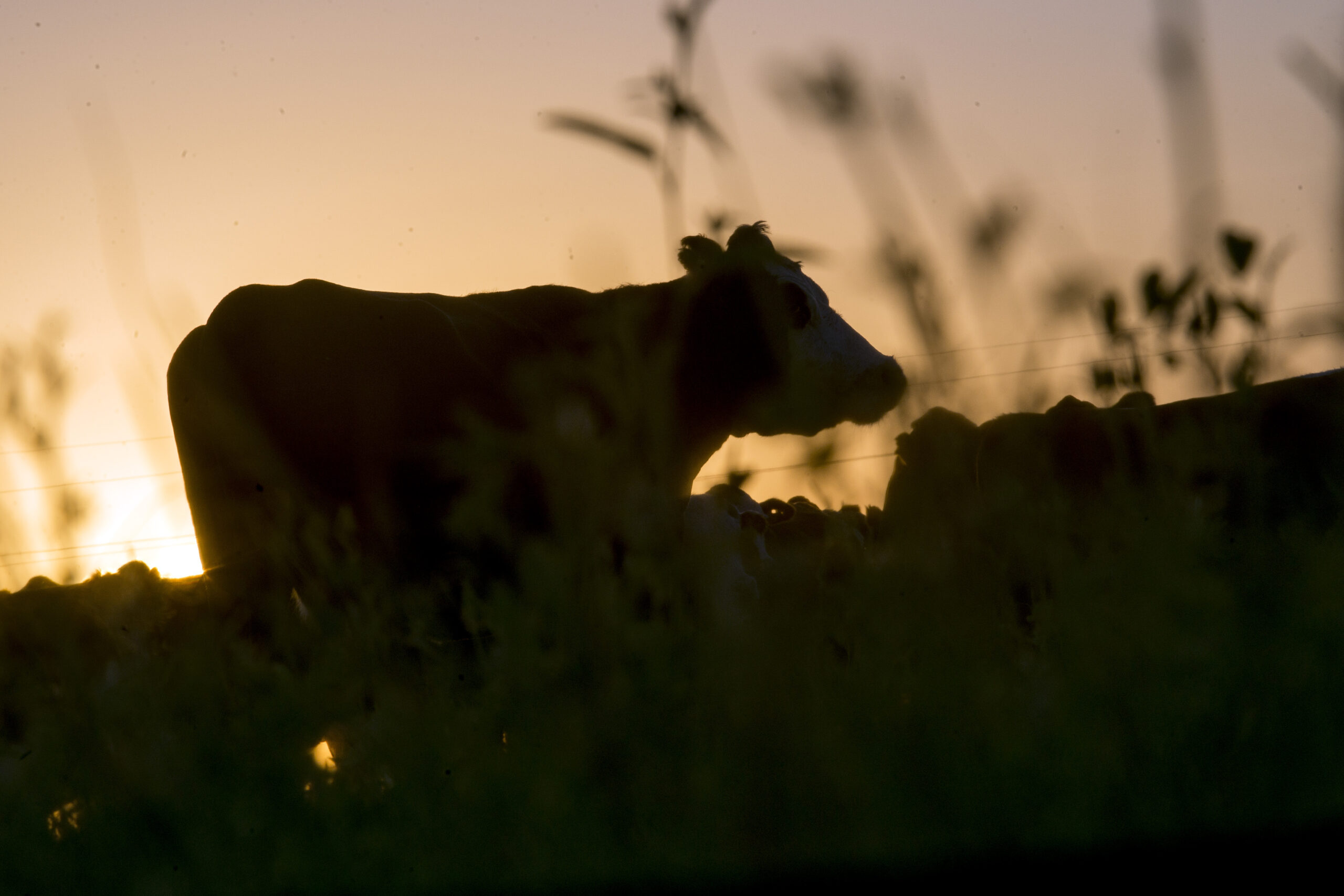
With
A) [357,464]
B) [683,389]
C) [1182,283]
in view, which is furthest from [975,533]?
[683,389]

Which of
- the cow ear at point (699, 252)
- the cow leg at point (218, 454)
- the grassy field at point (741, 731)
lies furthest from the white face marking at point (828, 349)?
the grassy field at point (741, 731)

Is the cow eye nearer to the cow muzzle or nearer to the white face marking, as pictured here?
the white face marking

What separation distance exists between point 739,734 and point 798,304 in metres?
2.82

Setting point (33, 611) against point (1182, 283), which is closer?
Answer: point (1182, 283)

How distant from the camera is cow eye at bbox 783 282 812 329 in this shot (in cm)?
361

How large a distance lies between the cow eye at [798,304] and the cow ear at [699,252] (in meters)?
0.45

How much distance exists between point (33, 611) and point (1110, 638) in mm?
1337

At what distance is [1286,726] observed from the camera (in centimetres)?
91

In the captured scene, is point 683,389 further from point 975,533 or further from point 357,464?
point 975,533

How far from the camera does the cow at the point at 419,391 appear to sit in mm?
1883

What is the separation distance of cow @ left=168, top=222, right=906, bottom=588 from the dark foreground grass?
0.92 feet

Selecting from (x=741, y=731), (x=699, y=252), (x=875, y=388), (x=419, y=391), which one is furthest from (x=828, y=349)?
(x=741, y=731)

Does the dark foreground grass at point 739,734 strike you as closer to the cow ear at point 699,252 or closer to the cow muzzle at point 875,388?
the cow ear at point 699,252

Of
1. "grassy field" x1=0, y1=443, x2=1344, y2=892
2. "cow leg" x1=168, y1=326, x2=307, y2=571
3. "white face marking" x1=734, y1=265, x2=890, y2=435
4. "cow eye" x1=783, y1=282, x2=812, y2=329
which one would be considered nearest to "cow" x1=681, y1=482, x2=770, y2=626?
"grassy field" x1=0, y1=443, x2=1344, y2=892
